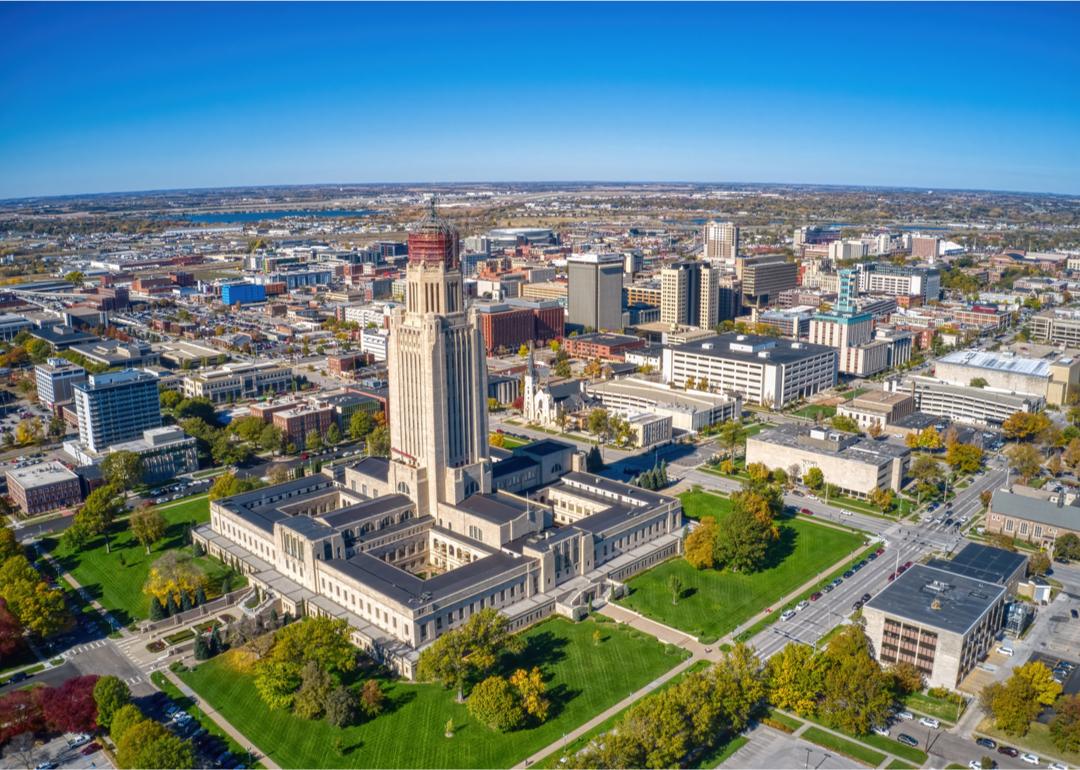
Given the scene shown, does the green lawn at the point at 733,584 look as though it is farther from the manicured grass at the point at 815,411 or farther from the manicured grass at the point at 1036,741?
the manicured grass at the point at 815,411

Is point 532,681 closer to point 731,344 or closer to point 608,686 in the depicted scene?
point 608,686

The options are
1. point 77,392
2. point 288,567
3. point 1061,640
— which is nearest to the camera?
point 1061,640

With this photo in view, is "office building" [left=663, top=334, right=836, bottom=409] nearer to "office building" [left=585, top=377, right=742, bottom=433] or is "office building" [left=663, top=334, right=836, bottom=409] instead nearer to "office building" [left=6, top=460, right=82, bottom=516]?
"office building" [left=585, top=377, right=742, bottom=433]

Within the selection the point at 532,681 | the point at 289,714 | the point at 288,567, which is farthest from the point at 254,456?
the point at 532,681

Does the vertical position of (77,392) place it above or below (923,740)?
above

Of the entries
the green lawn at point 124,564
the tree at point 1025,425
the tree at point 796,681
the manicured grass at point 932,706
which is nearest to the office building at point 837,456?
the tree at point 1025,425
